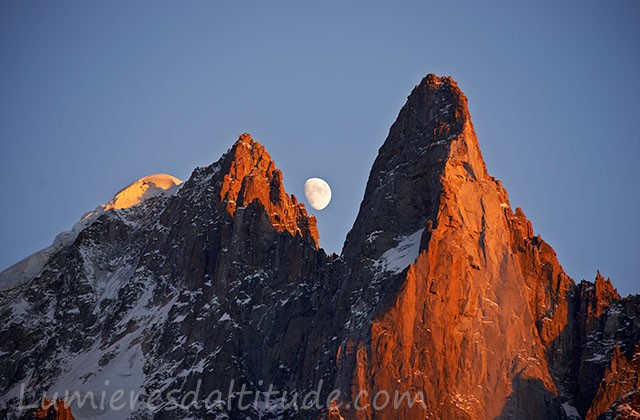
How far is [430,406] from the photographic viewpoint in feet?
655

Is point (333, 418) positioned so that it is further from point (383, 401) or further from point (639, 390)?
point (639, 390)

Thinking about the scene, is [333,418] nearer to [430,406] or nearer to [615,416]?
[430,406]

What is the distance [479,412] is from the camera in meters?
200

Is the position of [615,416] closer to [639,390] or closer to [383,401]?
[639,390]

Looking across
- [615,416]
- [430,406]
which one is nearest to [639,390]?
[615,416]

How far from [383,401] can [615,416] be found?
25291mm

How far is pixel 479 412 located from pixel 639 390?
17.4 m

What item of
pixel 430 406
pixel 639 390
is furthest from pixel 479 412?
pixel 639 390

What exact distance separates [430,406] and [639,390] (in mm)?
22543

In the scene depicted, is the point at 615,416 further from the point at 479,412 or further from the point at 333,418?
the point at 333,418

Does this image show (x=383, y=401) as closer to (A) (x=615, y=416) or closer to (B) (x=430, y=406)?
(B) (x=430, y=406)

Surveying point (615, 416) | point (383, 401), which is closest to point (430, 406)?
point (383, 401)

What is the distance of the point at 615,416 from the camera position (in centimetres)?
19175
